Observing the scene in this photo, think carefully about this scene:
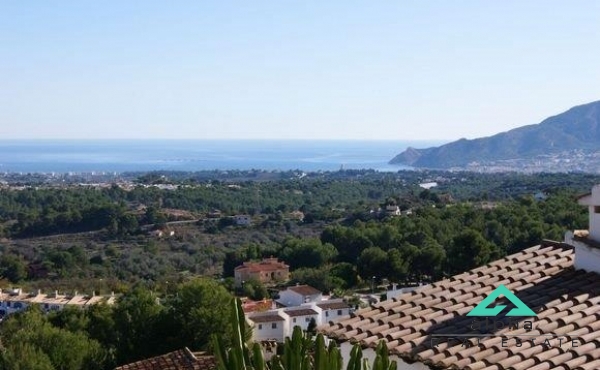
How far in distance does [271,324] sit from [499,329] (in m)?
23.0

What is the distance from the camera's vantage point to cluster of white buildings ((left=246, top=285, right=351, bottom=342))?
2597cm

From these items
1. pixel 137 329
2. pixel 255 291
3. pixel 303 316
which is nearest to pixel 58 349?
pixel 137 329

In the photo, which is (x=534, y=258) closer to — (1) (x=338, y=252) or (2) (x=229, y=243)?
(1) (x=338, y=252)

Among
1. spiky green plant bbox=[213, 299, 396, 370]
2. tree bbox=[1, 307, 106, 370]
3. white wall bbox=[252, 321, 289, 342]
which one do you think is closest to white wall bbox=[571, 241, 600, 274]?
spiky green plant bbox=[213, 299, 396, 370]

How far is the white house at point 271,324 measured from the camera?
25781 mm

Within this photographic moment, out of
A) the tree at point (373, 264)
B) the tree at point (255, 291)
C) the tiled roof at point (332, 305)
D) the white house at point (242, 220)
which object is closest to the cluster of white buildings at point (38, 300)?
the tree at point (255, 291)

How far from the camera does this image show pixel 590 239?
4.28 metres

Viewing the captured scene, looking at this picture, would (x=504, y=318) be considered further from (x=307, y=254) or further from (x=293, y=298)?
(x=307, y=254)

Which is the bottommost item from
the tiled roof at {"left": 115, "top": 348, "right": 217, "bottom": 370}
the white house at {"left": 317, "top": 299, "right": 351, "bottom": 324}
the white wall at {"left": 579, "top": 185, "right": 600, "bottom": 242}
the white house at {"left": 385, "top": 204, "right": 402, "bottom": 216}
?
the white house at {"left": 385, "top": 204, "right": 402, "bottom": 216}

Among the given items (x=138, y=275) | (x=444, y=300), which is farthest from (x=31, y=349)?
(x=138, y=275)

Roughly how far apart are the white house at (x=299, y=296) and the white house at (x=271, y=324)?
3.93 m

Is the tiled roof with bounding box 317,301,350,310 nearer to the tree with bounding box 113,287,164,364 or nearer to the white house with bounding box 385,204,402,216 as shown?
the tree with bounding box 113,287,164,364

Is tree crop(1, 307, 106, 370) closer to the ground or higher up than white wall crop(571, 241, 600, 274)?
closer to the ground

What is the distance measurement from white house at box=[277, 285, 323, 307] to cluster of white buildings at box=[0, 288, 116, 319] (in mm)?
7313
